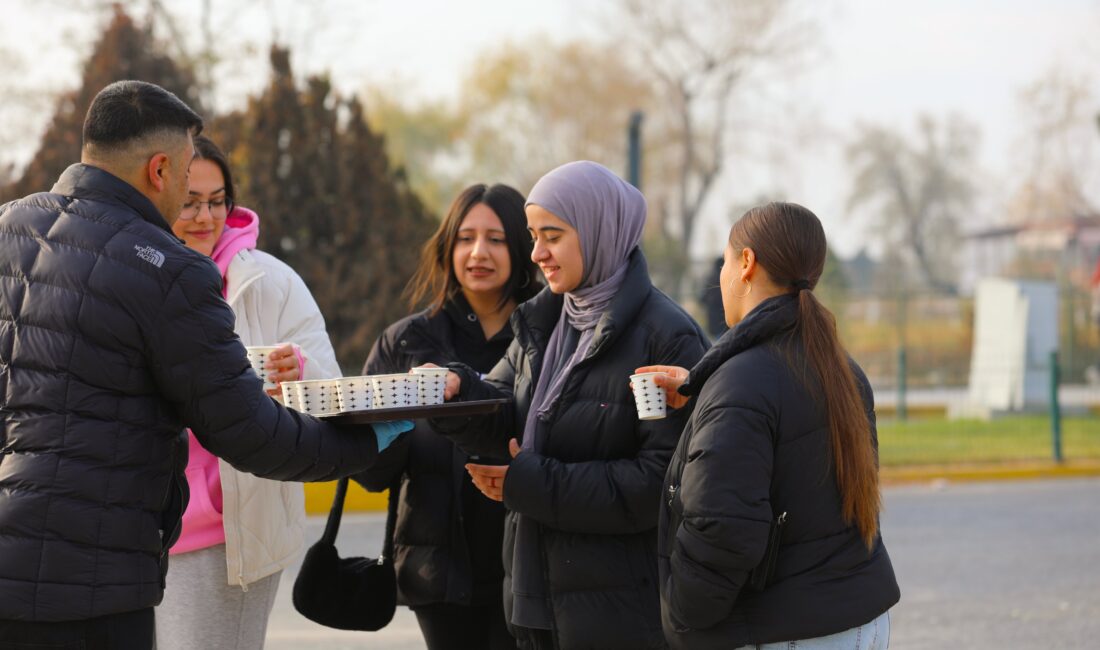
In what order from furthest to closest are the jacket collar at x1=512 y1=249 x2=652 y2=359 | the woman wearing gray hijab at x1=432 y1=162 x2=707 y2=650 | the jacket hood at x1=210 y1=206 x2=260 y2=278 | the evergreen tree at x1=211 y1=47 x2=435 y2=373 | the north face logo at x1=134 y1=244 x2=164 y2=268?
the evergreen tree at x1=211 y1=47 x2=435 y2=373 → the jacket hood at x1=210 y1=206 x2=260 y2=278 → the jacket collar at x1=512 y1=249 x2=652 y2=359 → the woman wearing gray hijab at x1=432 y1=162 x2=707 y2=650 → the north face logo at x1=134 y1=244 x2=164 y2=268

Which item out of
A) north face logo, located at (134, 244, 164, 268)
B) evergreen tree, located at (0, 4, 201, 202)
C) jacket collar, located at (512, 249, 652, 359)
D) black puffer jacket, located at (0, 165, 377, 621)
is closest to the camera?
black puffer jacket, located at (0, 165, 377, 621)

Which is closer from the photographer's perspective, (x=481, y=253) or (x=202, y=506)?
(x=202, y=506)

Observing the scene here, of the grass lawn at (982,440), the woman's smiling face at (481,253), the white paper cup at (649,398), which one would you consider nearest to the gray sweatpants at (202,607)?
the woman's smiling face at (481,253)

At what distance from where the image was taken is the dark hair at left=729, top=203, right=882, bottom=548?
9.85 feet

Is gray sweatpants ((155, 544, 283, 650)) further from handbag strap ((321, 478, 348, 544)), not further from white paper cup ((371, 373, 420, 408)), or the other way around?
white paper cup ((371, 373, 420, 408))

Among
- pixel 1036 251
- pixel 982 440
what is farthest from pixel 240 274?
pixel 1036 251

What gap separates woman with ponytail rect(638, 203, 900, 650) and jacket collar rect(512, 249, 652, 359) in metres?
0.53

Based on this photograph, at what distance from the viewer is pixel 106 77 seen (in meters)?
16.1

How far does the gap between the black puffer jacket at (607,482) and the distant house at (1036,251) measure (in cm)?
2370

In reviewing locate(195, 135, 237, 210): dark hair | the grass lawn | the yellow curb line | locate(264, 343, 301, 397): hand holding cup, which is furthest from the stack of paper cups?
the grass lawn

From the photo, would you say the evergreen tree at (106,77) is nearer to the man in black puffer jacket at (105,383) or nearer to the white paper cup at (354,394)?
the white paper cup at (354,394)

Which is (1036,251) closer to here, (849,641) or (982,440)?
(982,440)

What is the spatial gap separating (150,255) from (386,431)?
0.86 metres

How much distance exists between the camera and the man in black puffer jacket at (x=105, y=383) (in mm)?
2746
